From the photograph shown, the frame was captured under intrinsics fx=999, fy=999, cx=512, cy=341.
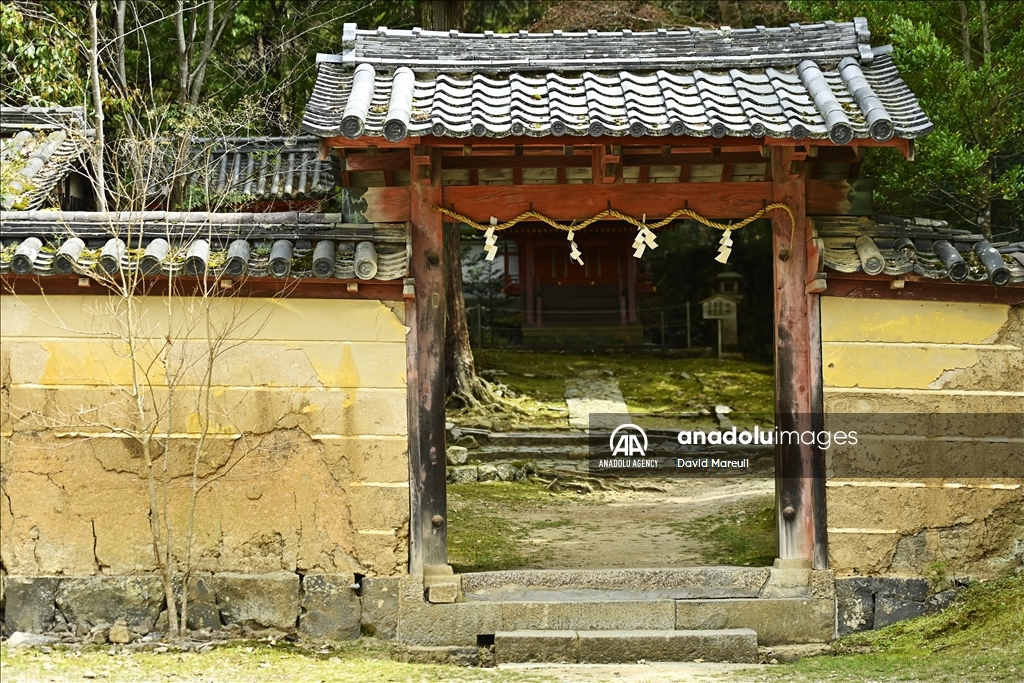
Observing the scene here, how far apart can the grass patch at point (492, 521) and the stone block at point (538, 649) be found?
96 centimetres

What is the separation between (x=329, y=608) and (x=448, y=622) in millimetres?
934

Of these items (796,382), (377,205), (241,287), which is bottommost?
(796,382)

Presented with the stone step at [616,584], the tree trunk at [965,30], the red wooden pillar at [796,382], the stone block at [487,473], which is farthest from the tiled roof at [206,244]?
the tree trunk at [965,30]

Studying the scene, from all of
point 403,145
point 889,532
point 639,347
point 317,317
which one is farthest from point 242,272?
point 639,347

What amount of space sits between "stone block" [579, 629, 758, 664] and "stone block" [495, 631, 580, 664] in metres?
0.08

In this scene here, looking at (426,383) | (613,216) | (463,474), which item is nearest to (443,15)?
(463,474)

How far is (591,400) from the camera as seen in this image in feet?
61.3

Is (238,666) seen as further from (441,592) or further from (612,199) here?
(612,199)

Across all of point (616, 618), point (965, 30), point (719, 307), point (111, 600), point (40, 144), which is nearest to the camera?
point (111, 600)

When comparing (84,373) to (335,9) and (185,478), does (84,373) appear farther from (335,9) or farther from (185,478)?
(335,9)

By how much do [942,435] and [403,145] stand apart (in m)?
4.81

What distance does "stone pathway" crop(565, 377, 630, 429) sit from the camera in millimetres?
17312

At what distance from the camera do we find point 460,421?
1633cm

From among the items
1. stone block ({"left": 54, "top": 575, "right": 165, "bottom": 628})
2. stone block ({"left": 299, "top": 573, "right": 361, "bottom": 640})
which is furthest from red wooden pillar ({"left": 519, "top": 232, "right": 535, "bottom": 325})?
stone block ({"left": 54, "top": 575, "right": 165, "bottom": 628})
